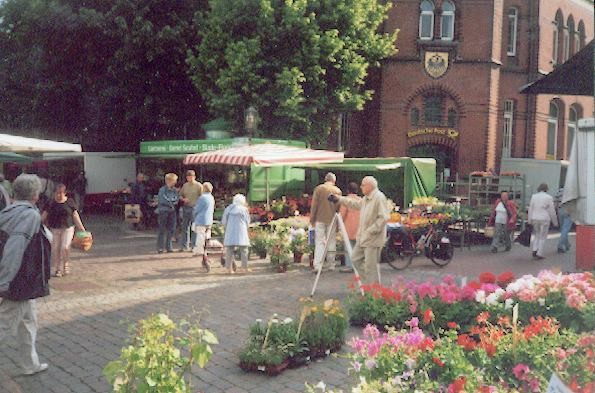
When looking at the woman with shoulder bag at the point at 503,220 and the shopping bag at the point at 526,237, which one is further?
the woman with shoulder bag at the point at 503,220

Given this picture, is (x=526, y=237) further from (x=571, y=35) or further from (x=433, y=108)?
(x=571, y=35)

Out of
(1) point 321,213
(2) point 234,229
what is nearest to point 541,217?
(1) point 321,213

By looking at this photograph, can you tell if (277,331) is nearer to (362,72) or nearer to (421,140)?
(362,72)

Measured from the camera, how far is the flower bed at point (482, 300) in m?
6.40

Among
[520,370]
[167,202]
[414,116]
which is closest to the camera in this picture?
[520,370]

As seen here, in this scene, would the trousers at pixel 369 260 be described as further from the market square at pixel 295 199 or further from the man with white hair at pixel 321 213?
the man with white hair at pixel 321 213

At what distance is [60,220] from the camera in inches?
418

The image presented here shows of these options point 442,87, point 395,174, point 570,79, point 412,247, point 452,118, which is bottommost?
point 412,247

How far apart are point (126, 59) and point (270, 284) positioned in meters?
16.7

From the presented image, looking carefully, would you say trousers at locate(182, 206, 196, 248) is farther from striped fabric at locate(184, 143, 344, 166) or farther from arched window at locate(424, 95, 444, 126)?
arched window at locate(424, 95, 444, 126)

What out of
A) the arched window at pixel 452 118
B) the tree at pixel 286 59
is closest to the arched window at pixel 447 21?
the arched window at pixel 452 118

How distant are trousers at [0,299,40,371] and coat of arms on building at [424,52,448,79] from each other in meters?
23.7

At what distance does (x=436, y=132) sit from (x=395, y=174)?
7734mm

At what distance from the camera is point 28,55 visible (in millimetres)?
26250
